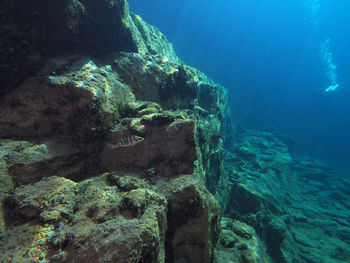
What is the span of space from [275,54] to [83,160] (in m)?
80.0

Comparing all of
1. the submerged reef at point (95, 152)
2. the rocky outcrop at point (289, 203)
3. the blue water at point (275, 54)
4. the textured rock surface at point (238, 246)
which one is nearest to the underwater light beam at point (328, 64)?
the blue water at point (275, 54)

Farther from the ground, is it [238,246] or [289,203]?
[289,203]

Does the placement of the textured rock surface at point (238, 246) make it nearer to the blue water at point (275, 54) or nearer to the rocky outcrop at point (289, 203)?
the rocky outcrop at point (289, 203)

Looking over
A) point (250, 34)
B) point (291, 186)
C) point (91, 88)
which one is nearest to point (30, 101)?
point (91, 88)

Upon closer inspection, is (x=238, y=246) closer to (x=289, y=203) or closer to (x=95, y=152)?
(x=95, y=152)

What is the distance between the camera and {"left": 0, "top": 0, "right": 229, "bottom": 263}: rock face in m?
1.92

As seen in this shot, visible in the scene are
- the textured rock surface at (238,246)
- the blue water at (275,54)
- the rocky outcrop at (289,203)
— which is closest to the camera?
the textured rock surface at (238,246)

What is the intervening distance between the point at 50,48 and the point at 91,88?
1.51 metres

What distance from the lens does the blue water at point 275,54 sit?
37562mm

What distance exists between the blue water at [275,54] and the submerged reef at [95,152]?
29.5 metres

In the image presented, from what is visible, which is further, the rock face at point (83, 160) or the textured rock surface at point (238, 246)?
the textured rock surface at point (238, 246)

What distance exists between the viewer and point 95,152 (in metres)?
3.38

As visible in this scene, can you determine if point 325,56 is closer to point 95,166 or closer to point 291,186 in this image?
point 291,186

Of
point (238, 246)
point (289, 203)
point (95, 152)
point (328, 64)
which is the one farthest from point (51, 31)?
point (328, 64)
